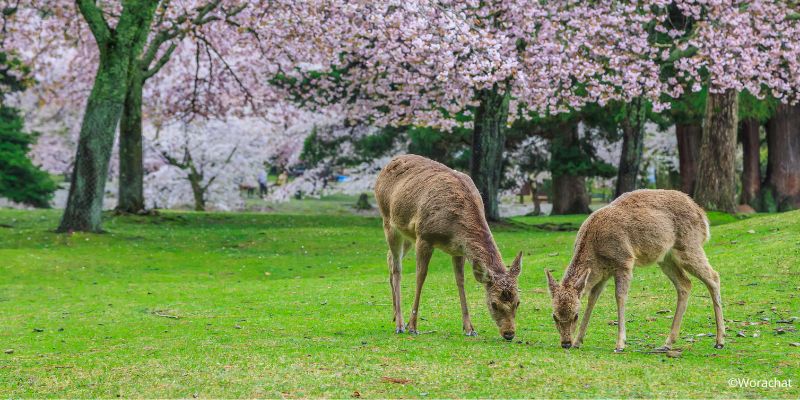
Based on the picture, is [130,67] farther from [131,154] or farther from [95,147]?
[131,154]

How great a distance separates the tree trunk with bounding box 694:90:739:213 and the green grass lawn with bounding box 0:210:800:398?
17.5 feet

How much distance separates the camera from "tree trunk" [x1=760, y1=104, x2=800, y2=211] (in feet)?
109

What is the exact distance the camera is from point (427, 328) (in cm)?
1083

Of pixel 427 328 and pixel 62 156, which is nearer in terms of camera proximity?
pixel 427 328

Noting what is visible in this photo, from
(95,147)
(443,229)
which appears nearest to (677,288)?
(443,229)

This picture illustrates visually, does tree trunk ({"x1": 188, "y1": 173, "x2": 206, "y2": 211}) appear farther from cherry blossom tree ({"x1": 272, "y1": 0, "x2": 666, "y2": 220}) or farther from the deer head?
the deer head

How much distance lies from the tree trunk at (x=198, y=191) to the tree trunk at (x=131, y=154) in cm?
1752

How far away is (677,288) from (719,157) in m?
16.4

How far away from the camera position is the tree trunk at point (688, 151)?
114 ft

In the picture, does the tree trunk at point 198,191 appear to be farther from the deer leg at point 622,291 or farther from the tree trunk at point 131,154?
the deer leg at point 622,291

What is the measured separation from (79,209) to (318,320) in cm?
1218

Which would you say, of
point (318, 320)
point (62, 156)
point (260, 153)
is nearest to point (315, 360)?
point (318, 320)

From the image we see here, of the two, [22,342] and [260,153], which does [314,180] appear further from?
[22,342]

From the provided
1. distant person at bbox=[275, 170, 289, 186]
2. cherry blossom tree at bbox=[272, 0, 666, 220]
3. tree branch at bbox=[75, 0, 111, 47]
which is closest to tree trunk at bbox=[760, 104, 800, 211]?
cherry blossom tree at bbox=[272, 0, 666, 220]
